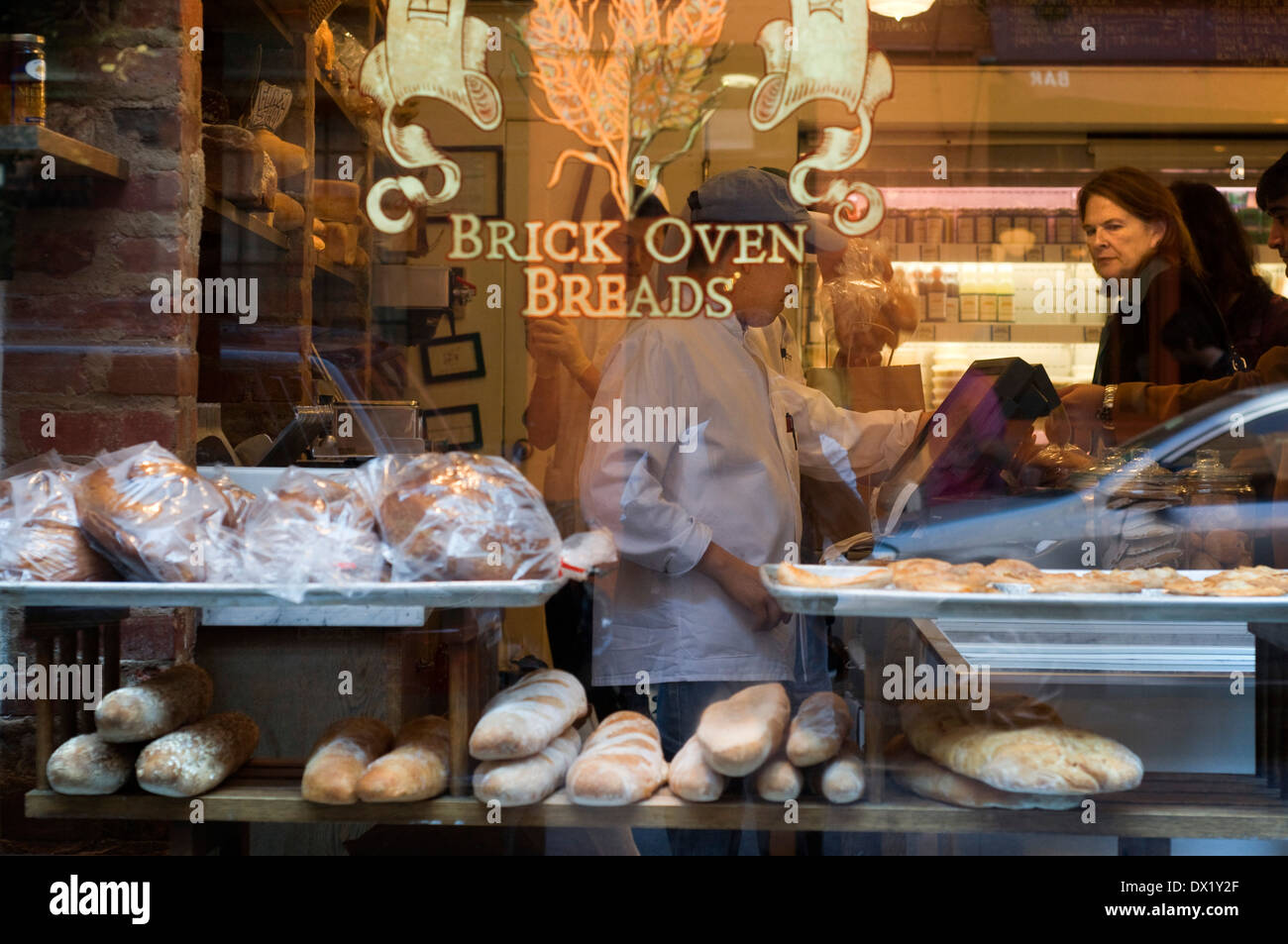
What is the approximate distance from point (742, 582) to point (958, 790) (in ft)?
2.04

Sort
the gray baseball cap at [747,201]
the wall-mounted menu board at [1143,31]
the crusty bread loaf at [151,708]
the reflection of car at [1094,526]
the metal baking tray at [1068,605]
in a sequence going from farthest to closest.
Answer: the wall-mounted menu board at [1143,31], the gray baseball cap at [747,201], the reflection of car at [1094,526], the crusty bread loaf at [151,708], the metal baking tray at [1068,605]

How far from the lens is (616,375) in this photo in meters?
2.04

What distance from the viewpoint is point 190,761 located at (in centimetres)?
144

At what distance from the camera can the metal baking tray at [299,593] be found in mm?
1354

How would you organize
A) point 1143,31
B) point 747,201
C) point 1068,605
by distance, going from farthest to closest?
point 1143,31 → point 747,201 → point 1068,605

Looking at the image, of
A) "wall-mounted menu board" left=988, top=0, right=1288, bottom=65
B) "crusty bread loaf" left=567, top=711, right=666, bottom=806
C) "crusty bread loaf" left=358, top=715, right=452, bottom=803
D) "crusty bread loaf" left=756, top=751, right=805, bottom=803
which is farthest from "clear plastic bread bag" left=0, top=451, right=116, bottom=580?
"wall-mounted menu board" left=988, top=0, right=1288, bottom=65

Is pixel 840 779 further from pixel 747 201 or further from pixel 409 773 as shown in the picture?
pixel 747 201

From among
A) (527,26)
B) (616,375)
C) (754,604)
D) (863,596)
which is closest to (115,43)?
(527,26)

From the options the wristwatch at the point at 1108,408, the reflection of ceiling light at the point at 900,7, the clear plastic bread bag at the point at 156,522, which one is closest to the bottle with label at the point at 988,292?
the reflection of ceiling light at the point at 900,7

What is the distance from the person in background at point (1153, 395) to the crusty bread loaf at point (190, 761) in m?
1.67

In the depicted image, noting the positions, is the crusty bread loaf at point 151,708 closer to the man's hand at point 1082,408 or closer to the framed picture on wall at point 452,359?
the framed picture on wall at point 452,359

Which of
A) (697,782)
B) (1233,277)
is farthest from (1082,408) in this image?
(697,782)

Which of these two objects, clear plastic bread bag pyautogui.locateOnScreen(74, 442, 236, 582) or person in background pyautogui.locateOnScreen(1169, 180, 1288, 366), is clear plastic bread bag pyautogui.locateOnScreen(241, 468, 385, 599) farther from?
person in background pyautogui.locateOnScreen(1169, 180, 1288, 366)

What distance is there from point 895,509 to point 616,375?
552mm
